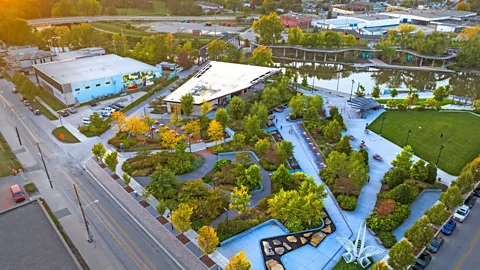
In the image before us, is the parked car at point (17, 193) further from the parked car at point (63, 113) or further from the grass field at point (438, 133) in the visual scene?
the grass field at point (438, 133)

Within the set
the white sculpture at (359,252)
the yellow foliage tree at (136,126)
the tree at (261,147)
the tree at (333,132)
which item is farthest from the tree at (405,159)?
the yellow foliage tree at (136,126)

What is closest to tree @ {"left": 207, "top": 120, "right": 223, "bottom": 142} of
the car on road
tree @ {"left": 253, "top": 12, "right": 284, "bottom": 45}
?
the car on road

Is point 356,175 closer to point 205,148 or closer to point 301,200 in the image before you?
point 301,200

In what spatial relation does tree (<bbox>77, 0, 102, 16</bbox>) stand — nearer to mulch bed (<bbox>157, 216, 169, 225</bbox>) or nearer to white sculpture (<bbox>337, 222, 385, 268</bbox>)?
mulch bed (<bbox>157, 216, 169, 225</bbox>)

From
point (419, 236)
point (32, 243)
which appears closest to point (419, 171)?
point (419, 236)

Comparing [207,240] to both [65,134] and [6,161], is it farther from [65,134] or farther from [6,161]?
[65,134]
